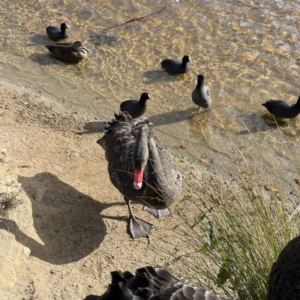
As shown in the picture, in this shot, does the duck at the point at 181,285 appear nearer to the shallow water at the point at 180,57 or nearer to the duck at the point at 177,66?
the shallow water at the point at 180,57

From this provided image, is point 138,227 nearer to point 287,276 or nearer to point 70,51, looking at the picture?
point 287,276

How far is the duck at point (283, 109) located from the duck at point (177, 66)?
6.55 ft

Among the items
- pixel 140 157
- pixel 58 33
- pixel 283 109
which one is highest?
pixel 140 157

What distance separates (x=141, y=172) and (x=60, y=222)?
1.25m

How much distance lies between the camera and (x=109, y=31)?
419 inches

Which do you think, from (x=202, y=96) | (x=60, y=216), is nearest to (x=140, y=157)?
(x=60, y=216)

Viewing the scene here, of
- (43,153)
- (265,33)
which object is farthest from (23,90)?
(265,33)

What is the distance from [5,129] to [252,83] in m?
5.02

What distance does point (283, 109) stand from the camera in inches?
317

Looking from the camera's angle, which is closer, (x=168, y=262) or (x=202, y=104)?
(x=168, y=262)

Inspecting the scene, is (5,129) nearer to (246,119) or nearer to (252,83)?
(246,119)

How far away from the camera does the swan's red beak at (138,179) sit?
5.40 m

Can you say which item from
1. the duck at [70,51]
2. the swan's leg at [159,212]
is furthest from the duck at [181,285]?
the duck at [70,51]

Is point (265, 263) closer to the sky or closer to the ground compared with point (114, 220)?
closer to the sky
